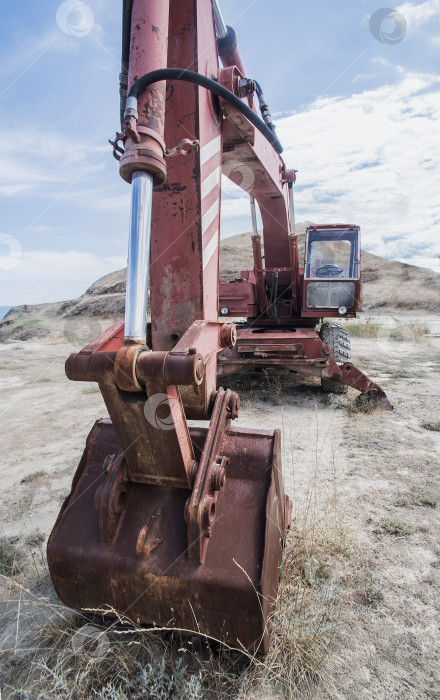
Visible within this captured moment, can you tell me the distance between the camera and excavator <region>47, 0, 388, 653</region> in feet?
5.03

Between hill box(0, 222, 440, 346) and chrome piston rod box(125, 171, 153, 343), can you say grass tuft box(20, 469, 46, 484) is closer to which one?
chrome piston rod box(125, 171, 153, 343)

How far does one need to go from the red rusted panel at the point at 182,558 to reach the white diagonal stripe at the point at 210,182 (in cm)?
120

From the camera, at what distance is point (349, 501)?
10.0 feet

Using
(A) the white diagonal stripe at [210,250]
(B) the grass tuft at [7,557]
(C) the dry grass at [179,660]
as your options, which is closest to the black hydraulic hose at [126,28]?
(A) the white diagonal stripe at [210,250]

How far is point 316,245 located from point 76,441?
183 inches

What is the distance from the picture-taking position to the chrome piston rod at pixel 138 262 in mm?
1496

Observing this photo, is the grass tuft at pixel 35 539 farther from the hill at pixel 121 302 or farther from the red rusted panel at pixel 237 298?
the hill at pixel 121 302

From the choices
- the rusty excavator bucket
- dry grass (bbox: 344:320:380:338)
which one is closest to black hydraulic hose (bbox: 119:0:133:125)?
the rusty excavator bucket

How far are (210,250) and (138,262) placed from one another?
652 mm

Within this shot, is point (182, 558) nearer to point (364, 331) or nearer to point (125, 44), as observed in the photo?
point (125, 44)

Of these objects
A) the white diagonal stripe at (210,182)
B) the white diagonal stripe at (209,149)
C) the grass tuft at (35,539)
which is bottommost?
the grass tuft at (35,539)

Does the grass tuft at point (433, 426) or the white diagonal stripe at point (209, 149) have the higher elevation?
the white diagonal stripe at point (209, 149)

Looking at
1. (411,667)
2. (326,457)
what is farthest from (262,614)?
(326,457)

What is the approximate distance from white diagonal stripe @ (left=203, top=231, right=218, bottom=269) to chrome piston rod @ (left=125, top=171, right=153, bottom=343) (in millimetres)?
488
